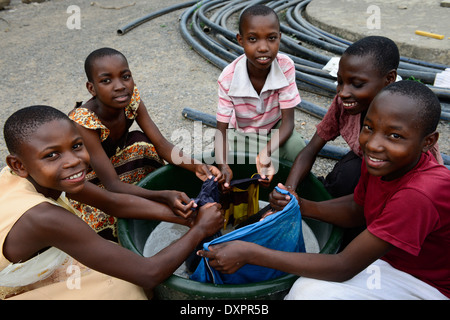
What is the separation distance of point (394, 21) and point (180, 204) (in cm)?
386

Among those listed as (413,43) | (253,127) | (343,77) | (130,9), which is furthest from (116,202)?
(130,9)

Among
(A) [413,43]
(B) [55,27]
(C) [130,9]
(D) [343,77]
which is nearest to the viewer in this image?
(D) [343,77]

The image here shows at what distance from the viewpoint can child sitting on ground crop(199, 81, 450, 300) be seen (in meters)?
1.23

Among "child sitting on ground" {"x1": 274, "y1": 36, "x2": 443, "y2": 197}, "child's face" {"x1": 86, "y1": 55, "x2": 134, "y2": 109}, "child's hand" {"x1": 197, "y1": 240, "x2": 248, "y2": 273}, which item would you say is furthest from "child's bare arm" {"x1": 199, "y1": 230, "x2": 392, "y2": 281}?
"child's face" {"x1": 86, "y1": 55, "x2": 134, "y2": 109}

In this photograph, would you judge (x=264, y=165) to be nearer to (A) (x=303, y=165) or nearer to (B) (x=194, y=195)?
(A) (x=303, y=165)

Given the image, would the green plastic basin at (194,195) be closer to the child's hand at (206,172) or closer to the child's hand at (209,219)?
the child's hand at (206,172)

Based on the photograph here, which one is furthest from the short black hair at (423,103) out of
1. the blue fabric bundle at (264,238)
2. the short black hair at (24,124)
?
the short black hair at (24,124)

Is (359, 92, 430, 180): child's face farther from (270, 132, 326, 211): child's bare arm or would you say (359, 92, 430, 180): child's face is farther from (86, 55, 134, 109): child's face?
(86, 55, 134, 109): child's face

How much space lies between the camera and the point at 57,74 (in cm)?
411

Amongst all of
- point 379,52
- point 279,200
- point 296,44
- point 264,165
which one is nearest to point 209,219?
point 279,200

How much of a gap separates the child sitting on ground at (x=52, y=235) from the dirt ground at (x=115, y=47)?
1487mm

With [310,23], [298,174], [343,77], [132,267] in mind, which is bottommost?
[310,23]
